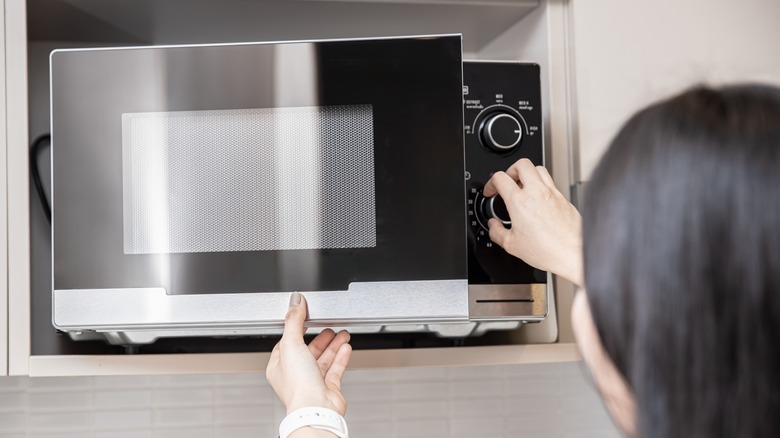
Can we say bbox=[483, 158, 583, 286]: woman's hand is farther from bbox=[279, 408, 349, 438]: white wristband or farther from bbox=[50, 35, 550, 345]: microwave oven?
bbox=[279, 408, 349, 438]: white wristband

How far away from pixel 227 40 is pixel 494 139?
0.46 metres

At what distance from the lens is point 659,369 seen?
44 cm

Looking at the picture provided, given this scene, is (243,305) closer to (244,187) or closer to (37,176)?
(244,187)

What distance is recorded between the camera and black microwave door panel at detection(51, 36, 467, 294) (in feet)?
2.44

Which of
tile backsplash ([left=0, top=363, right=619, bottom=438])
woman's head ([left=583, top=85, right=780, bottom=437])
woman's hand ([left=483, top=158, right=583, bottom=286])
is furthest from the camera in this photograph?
tile backsplash ([left=0, top=363, right=619, bottom=438])

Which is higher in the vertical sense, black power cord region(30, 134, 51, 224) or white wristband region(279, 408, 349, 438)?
black power cord region(30, 134, 51, 224)

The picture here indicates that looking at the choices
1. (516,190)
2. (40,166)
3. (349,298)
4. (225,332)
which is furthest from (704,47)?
(40,166)

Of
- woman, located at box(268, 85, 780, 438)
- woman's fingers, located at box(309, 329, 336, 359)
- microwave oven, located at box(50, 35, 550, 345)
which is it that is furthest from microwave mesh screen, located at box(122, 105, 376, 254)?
woman, located at box(268, 85, 780, 438)

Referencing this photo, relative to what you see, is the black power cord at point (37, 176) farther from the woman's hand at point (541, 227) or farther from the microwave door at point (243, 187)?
the woman's hand at point (541, 227)

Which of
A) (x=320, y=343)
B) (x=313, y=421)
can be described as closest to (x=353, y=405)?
(x=320, y=343)

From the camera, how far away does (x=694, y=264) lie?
0.43 meters

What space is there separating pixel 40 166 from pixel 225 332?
1.07 feet

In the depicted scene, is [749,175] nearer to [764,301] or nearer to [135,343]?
[764,301]

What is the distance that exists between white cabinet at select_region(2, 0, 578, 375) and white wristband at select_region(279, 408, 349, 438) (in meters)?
0.17
